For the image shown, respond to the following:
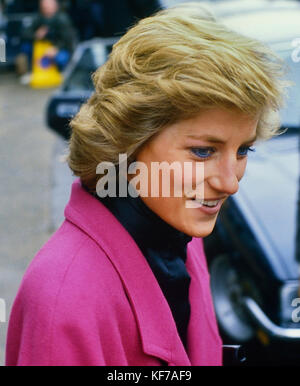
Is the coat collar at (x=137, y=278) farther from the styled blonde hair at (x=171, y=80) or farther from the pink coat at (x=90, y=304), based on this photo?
the styled blonde hair at (x=171, y=80)

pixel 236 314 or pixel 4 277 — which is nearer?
pixel 236 314

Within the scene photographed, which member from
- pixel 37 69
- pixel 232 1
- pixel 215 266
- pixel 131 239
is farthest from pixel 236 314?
→ pixel 37 69

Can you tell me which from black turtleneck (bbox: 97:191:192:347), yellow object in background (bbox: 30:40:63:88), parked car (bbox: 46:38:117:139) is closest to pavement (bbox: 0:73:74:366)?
yellow object in background (bbox: 30:40:63:88)

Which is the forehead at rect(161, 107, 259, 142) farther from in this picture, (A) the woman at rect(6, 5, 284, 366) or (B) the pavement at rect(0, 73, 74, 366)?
(B) the pavement at rect(0, 73, 74, 366)

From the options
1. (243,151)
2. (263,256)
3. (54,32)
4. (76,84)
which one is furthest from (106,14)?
(243,151)

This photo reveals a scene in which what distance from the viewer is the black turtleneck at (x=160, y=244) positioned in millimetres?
1523

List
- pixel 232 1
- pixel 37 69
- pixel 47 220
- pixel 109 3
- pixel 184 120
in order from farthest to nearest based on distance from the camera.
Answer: pixel 37 69, pixel 109 3, pixel 232 1, pixel 47 220, pixel 184 120

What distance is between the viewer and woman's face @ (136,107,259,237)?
1.41 metres

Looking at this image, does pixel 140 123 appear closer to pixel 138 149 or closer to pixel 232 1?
pixel 138 149

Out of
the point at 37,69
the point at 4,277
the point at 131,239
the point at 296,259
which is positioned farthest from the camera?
the point at 37,69

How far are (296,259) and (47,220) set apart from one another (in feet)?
9.58

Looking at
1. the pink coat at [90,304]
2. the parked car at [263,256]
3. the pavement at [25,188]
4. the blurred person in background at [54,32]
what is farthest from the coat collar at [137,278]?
the blurred person in background at [54,32]

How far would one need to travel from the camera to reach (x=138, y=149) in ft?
4.83

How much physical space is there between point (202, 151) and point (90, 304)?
1.37 feet
